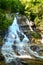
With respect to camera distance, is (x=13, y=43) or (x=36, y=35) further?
(x=36, y=35)

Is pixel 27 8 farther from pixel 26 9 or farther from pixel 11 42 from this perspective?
pixel 11 42

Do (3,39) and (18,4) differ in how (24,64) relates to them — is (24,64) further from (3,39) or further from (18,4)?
(18,4)

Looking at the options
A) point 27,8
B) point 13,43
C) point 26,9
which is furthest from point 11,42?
point 27,8

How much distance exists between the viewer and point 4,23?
54.6ft

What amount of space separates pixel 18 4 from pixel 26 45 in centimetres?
707

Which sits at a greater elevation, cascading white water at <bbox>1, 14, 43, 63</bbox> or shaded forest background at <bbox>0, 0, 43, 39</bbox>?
shaded forest background at <bbox>0, 0, 43, 39</bbox>

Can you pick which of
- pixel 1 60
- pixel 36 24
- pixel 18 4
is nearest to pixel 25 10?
pixel 18 4

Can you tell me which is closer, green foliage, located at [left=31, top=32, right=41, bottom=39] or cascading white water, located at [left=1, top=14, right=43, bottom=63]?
cascading white water, located at [left=1, top=14, right=43, bottom=63]

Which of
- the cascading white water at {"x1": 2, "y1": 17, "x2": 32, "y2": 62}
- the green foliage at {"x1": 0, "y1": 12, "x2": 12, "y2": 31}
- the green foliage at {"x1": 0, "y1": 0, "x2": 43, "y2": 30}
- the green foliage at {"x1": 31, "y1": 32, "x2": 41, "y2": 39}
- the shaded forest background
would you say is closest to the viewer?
the cascading white water at {"x1": 2, "y1": 17, "x2": 32, "y2": 62}

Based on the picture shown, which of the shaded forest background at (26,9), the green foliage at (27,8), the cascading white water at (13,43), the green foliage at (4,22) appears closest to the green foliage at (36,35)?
the cascading white water at (13,43)

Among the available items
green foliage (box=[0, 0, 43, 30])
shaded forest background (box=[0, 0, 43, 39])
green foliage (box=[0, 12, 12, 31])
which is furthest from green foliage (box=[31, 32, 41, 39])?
green foliage (box=[0, 0, 43, 30])

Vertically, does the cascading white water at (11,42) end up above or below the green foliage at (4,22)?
below

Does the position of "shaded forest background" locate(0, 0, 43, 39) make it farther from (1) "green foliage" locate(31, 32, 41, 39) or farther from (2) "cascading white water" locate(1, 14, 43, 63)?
(1) "green foliage" locate(31, 32, 41, 39)

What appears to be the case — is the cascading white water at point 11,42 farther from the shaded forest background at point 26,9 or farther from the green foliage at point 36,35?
the green foliage at point 36,35
